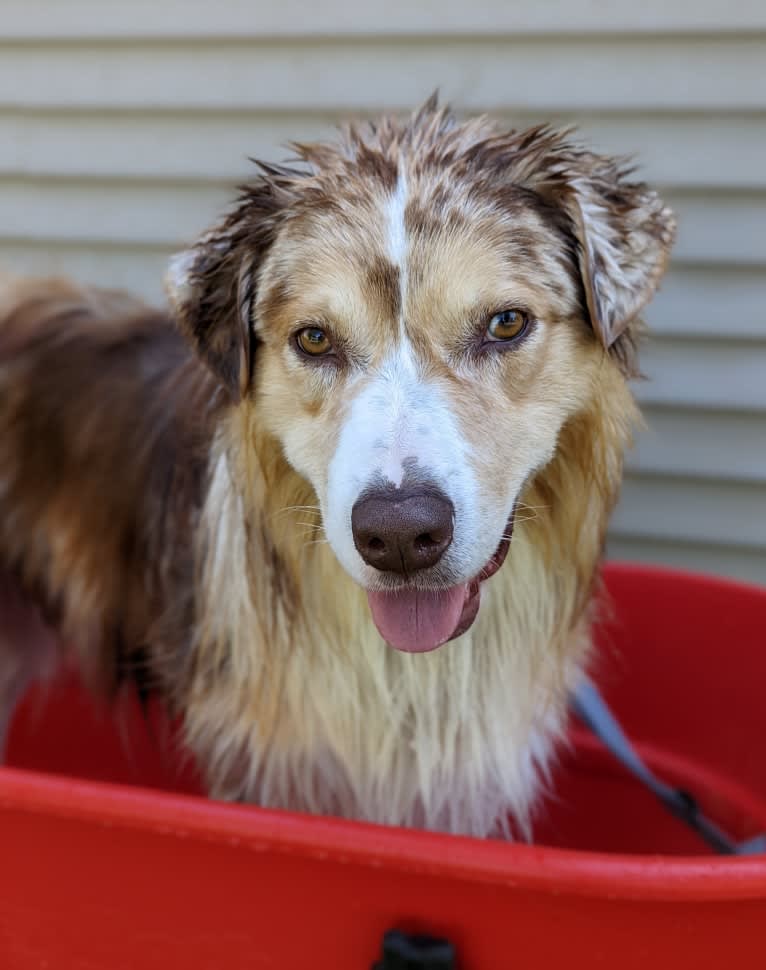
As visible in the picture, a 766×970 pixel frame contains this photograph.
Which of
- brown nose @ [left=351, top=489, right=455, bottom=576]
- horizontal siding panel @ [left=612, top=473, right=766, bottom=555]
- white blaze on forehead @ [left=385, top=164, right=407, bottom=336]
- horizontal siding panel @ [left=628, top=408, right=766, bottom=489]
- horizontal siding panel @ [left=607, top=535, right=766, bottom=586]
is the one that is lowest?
horizontal siding panel @ [left=607, top=535, right=766, bottom=586]

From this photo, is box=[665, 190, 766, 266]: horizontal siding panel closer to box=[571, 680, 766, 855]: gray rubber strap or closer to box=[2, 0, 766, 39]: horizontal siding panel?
box=[2, 0, 766, 39]: horizontal siding panel

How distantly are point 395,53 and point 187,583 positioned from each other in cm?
175

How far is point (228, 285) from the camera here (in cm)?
196

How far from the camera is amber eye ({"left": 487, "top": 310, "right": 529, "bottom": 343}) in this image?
1767 mm

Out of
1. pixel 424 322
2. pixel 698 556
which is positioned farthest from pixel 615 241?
pixel 698 556

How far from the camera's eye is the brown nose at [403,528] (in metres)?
1.56

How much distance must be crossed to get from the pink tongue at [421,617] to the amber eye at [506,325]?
416mm

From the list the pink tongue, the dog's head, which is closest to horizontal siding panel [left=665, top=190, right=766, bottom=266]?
the dog's head

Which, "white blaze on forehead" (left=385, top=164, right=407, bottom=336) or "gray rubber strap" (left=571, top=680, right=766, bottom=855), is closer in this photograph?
"white blaze on forehead" (left=385, top=164, right=407, bottom=336)

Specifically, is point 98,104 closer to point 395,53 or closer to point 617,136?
point 395,53

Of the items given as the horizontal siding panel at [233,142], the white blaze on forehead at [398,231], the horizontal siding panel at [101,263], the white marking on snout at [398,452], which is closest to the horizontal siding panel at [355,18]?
the horizontal siding panel at [233,142]

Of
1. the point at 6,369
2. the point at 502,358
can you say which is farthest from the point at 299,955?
the point at 6,369

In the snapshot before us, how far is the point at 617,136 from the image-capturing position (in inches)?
122

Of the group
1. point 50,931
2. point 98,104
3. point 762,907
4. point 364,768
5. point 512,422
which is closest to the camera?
point 762,907
